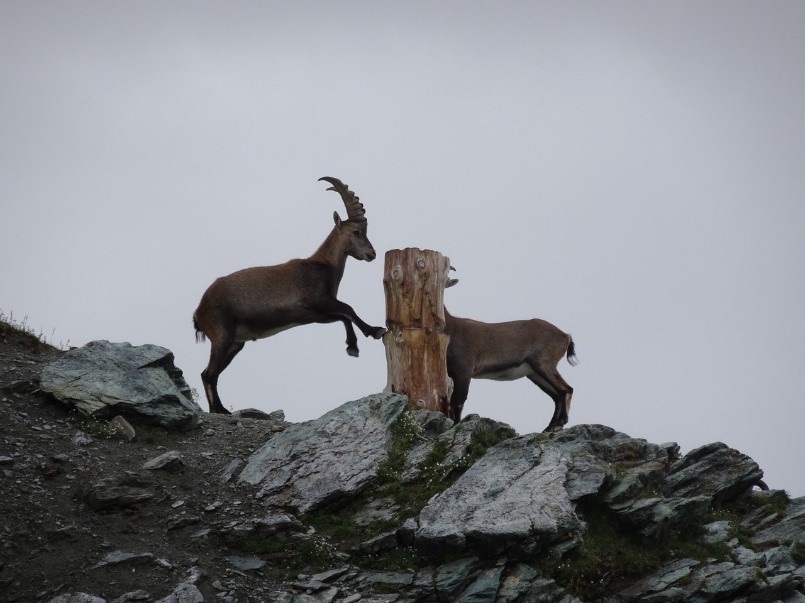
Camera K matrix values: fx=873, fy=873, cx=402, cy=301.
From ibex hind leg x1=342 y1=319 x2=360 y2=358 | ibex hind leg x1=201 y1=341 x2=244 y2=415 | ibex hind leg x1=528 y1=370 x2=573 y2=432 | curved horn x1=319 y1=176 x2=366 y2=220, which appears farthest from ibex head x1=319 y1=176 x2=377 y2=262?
ibex hind leg x1=528 y1=370 x2=573 y2=432

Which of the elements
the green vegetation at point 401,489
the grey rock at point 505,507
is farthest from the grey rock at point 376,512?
the grey rock at point 505,507

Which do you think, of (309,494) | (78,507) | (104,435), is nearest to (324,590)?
(309,494)

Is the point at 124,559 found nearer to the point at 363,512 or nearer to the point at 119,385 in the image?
the point at 363,512

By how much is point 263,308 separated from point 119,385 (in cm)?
332

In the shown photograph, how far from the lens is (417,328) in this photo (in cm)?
1127

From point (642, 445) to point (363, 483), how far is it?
11.6 ft

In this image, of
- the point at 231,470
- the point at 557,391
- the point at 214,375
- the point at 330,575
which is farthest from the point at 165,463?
the point at 557,391

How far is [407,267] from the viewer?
1148 centimetres

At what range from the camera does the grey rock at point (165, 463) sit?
8.95m

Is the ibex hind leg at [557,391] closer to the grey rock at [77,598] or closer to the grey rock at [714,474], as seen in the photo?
the grey rock at [714,474]

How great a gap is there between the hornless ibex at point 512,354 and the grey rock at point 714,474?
4774 millimetres

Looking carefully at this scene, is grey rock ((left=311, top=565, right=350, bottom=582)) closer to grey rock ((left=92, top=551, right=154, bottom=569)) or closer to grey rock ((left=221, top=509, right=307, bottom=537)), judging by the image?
grey rock ((left=221, top=509, right=307, bottom=537))

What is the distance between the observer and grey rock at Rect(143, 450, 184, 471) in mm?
8945

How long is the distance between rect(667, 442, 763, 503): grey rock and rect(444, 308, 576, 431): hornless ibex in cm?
477
